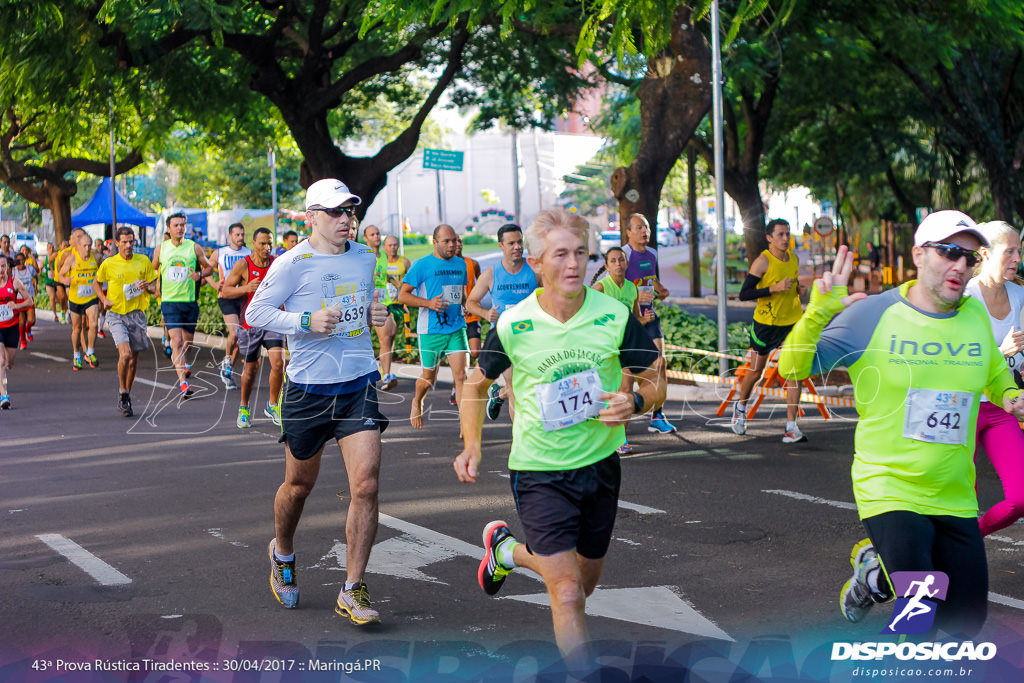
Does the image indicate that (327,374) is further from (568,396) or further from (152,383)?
(152,383)

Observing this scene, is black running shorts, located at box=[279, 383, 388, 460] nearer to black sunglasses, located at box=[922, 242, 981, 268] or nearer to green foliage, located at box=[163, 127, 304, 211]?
black sunglasses, located at box=[922, 242, 981, 268]

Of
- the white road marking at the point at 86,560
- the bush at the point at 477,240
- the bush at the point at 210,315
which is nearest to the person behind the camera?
the white road marking at the point at 86,560

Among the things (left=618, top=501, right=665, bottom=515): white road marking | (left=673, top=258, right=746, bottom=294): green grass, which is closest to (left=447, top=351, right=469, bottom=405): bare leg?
(left=618, top=501, right=665, bottom=515): white road marking

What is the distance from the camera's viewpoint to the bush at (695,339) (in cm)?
1566

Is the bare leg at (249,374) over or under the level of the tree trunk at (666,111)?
under

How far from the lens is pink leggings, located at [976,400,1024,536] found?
5.68 meters

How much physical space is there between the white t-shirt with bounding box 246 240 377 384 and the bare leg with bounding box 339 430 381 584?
1.38 ft

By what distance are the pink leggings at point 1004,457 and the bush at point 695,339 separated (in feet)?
29.1

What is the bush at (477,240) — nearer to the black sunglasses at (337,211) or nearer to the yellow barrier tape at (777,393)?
the yellow barrier tape at (777,393)

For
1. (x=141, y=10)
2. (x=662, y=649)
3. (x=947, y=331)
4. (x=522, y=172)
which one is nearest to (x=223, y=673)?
(x=662, y=649)

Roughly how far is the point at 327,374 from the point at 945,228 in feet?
9.69

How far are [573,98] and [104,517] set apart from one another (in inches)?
728

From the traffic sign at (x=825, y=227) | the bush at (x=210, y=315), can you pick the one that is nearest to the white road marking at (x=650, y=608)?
the bush at (x=210, y=315)

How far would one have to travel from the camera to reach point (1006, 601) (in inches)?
230
